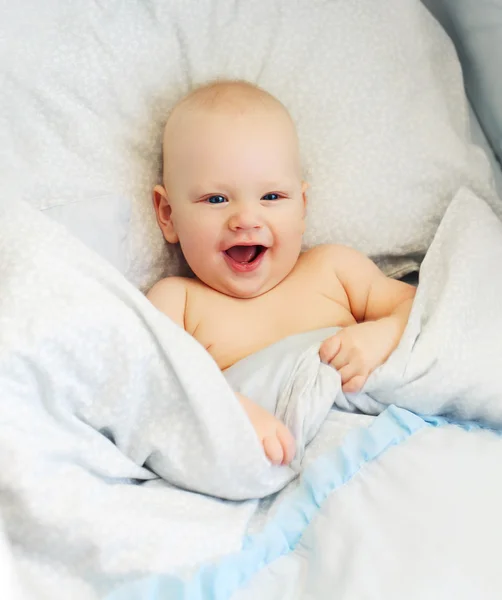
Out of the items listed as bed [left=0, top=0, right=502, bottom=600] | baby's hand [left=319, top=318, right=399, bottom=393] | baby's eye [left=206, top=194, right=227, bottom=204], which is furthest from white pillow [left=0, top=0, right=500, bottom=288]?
baby's hand [left=319, top=318, right=399, bottom=393]

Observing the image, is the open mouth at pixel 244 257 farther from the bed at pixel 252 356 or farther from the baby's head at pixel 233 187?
the bed at pixel 252 356

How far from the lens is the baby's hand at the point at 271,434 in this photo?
85 cm

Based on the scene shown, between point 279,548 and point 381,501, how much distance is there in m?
0.12

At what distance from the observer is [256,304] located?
43.9 inches

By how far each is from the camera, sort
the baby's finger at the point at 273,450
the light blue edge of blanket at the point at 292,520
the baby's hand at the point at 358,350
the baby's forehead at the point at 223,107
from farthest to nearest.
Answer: the baby's forehead at the point at 223,107
the baby's hand at the point at 358,350
the baby's finger at the point at 273,450
the light blue edge of blanket at the point at 292,520

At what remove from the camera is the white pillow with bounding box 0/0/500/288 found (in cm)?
108

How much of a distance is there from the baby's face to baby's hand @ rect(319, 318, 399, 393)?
17cm

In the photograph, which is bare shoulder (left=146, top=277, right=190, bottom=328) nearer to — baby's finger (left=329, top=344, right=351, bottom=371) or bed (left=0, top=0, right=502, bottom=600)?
bed (left=0, top=0, right=502, bottom=600)

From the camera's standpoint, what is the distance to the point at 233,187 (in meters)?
1.05

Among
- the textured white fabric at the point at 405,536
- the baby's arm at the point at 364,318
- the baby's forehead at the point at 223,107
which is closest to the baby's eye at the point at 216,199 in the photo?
the baby's forehead at the point at 223,107

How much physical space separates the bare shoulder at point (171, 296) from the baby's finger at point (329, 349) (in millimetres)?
232

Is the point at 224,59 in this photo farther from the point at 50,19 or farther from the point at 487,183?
the point at 487,183

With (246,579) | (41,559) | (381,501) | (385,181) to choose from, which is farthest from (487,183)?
(41,559)

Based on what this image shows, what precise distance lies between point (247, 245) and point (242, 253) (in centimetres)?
2
